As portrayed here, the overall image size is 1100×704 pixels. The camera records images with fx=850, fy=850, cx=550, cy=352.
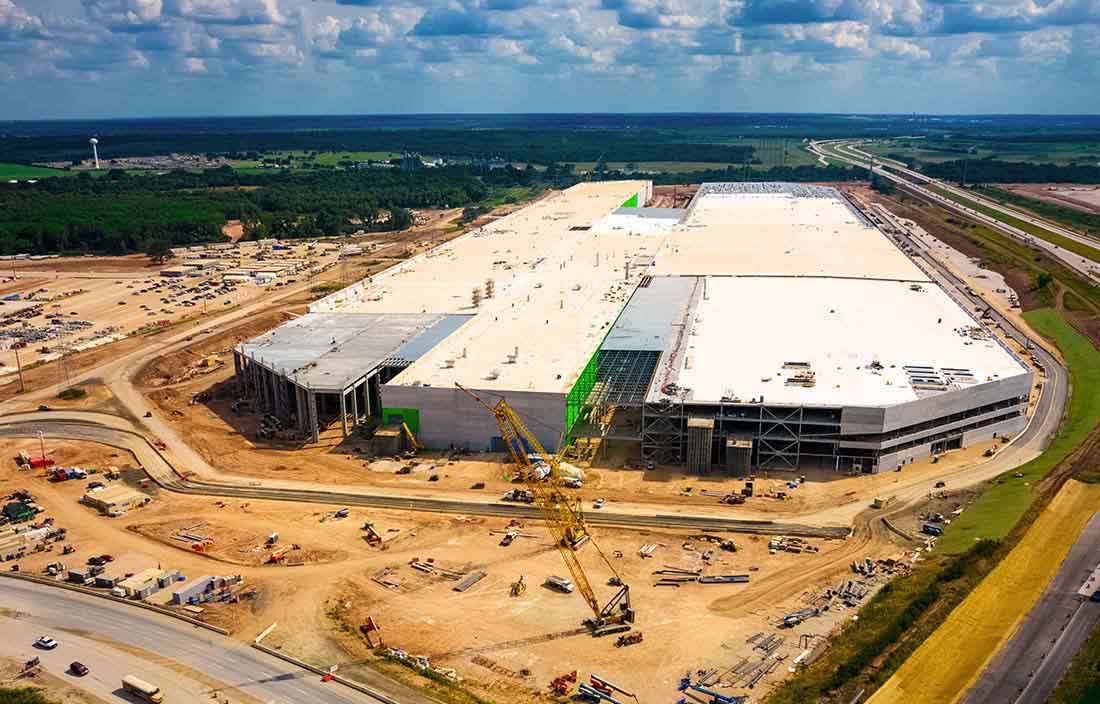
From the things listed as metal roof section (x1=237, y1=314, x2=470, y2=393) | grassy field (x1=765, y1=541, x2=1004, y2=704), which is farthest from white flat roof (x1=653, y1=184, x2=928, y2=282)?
grassy field (x1=765, y1=541, x2=1004, y2=704)

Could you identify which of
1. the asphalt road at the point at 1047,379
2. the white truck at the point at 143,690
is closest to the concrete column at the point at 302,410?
the white truck at the point at 143,690

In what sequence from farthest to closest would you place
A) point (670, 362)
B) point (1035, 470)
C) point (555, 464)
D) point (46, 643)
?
1. point (670, 362)
2. point (1035, 470)
3. point (555, 464)
4. point (46, 643)

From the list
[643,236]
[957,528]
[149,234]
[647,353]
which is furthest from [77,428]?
[149,234]

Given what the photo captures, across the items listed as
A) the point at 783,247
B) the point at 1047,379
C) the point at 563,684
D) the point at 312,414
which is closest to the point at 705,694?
the point at 563,684

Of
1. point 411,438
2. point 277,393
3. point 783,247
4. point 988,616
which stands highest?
point 783,247

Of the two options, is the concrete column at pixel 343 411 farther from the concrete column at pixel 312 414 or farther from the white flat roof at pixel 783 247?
the white flat roof at pixel 783 247

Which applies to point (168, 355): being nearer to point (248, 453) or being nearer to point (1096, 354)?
point (248, 453)

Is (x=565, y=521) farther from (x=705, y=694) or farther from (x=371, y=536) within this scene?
(x=705, y=694)

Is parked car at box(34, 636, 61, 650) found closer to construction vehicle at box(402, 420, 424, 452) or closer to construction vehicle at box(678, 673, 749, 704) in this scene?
construction vehicle at box(402, 420, 424, 452)
